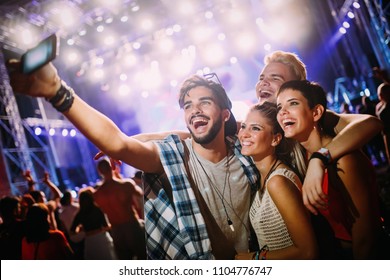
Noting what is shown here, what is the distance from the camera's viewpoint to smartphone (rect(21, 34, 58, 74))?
1455mm

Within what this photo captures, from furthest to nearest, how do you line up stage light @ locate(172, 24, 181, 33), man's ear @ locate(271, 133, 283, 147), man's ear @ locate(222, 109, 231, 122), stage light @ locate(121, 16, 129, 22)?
stage light @ locate(121, 16, 129, 22), stage light @ locate(172, 24, 181, 33), man's ear @ locate(222, 109, 231, 122), man's ear @ locate(271, 133, 283, 147)

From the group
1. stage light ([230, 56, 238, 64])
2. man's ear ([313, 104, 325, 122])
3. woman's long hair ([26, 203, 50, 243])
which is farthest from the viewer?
stage light ([230, 56, 238, 64])

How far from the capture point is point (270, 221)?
6.48ft

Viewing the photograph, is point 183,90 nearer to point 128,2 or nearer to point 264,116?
point 264,116

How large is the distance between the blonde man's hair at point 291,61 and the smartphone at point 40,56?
1.34 metres

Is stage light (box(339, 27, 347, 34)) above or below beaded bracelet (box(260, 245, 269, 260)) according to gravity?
above

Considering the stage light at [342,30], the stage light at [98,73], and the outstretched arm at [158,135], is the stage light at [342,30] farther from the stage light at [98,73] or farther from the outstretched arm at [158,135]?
the stage light at [98,73]

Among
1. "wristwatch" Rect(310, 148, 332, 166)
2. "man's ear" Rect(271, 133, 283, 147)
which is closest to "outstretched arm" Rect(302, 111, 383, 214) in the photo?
"wristwatch" Rect(310, 148, 332, 166)

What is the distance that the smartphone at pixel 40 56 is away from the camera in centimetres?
146

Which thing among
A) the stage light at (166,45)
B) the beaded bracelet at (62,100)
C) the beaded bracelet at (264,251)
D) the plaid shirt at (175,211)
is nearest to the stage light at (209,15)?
the stage light at (166,45)

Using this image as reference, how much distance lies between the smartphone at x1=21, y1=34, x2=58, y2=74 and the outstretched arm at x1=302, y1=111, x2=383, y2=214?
5.03 feet

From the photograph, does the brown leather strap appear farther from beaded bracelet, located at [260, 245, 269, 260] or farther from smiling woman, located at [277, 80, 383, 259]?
smiling woman, located at [277, 80, 383, 259]

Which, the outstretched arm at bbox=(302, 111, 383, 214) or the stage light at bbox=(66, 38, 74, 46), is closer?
the outstretched arm at bbox=(302, 111, 383, 214)
